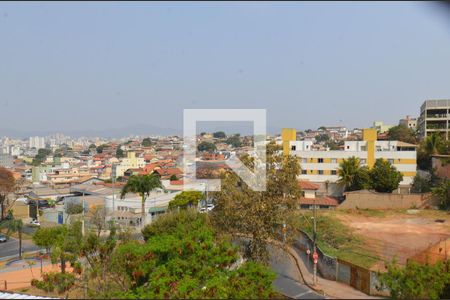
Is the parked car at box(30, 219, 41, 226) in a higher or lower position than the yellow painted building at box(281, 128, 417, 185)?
lower

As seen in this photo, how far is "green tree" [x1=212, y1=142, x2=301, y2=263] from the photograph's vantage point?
994cm

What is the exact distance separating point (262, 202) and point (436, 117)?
96.9 ft

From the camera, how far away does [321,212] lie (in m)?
20.9

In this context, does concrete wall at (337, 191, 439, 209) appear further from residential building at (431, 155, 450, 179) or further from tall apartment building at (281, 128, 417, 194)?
tall apartment building at (281, 128, 417, 194)

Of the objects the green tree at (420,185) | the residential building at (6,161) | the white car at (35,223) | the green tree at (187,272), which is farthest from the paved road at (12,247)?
the residential building at (6,161)

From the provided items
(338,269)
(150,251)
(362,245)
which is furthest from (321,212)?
(150,251)

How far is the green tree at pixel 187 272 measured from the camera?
608 centimetres

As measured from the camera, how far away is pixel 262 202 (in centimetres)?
1005

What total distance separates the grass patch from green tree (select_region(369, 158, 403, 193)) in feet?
16.5

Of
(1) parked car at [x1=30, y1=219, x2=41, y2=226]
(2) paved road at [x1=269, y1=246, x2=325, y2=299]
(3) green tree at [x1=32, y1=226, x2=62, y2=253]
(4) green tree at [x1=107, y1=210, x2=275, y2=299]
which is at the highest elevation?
(4) green tree at [x1=107, y1=210, x2=275, y2=299]

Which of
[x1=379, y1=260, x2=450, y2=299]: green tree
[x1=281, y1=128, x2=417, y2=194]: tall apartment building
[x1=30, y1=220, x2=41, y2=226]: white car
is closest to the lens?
[x1=379, y1=260, x2=450, y2=299]: green tree

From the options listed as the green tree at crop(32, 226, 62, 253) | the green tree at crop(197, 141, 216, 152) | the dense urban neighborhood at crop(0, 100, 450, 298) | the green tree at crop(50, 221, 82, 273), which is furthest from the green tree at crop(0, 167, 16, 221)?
the green tree at crop(197, 141, 216, 152)

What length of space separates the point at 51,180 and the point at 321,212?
3219 cm

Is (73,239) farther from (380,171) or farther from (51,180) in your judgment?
(51,180)
